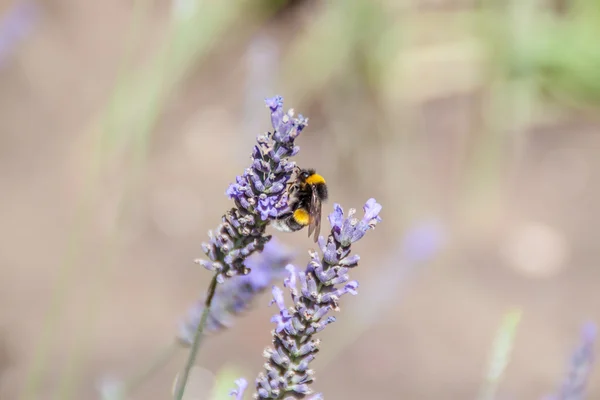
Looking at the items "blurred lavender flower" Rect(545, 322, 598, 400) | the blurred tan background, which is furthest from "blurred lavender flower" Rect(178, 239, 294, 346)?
the blurred tan background

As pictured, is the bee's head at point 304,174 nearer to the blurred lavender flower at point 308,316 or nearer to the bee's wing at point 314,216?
the bee's wing at point 314,216

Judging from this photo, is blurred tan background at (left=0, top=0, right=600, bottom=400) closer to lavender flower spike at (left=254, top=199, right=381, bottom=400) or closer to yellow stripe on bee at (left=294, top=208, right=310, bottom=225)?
yellow stripe on bee at (left=294, top=208, right=310, bottom=225)

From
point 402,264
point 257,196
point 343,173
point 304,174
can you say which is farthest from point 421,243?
point 257,196

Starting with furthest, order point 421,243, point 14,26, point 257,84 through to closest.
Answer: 1. point 257,84
2. point 14,26
3. point 421,243

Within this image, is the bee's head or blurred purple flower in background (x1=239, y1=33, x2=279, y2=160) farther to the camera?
blurred purple flower in background (x1=239, y1=33, x2=279, y2=160)

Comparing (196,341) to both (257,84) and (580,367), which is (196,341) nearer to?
(580,367)

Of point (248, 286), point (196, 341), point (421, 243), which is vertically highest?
point (421, 243)

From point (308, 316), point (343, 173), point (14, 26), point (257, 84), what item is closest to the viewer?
point (308, 316)

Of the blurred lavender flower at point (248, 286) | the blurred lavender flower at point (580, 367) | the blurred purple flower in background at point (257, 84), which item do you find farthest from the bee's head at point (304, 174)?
the blurred purple flower in background at point (257, 84)
